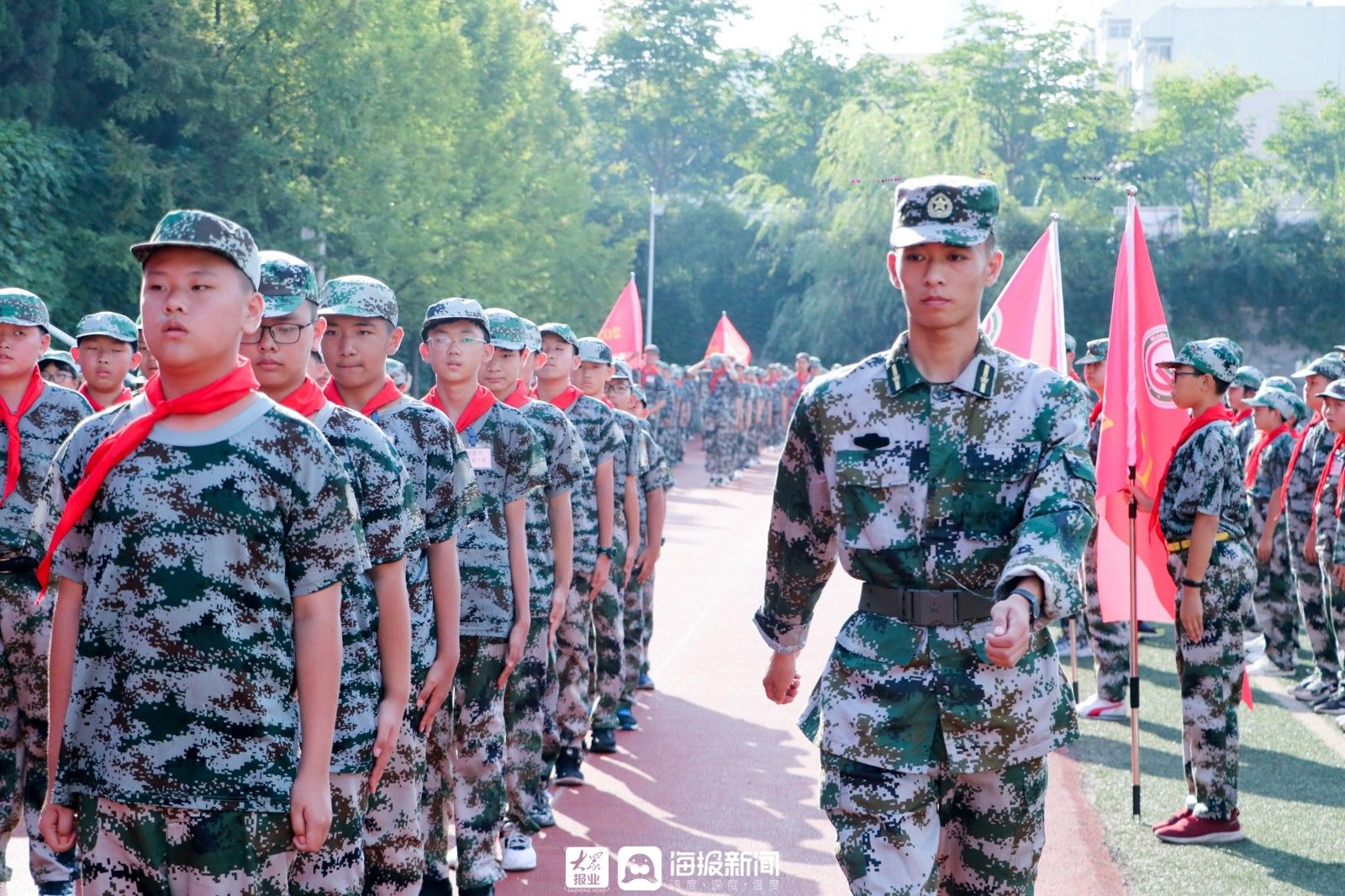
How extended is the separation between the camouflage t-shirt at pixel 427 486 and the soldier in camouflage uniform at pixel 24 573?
1680 millimetres

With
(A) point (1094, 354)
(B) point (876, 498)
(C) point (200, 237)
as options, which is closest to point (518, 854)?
(B) point (876, 498)

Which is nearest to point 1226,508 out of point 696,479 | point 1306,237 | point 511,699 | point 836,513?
point 511,699

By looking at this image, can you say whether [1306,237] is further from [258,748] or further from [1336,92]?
[258,748]

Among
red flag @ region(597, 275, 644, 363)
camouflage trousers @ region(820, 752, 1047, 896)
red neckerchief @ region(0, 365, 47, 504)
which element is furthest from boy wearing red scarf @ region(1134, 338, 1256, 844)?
red flag @ region(597, 275, 644, 363)

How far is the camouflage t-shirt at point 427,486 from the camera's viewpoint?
526cm

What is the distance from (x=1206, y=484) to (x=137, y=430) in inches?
215

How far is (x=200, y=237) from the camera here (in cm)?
348

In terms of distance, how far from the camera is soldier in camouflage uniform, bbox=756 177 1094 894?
13.7 ft

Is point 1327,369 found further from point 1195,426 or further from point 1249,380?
point 1195,426

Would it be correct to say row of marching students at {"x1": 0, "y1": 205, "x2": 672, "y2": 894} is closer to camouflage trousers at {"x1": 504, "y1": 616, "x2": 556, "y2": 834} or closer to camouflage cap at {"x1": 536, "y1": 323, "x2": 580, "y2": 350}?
camouflage trousers at {"x1": 504, "y1": 616, "x2": 556, "y2": 834}

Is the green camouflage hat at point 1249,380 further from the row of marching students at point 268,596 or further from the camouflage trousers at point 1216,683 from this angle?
the row of marching students at point 268,596

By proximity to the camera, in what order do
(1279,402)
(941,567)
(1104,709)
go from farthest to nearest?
1. (1279,402)
2. (1104,709)
3. (941,567)

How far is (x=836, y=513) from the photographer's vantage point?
14.4 feet

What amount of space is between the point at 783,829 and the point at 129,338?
13.1 feet
